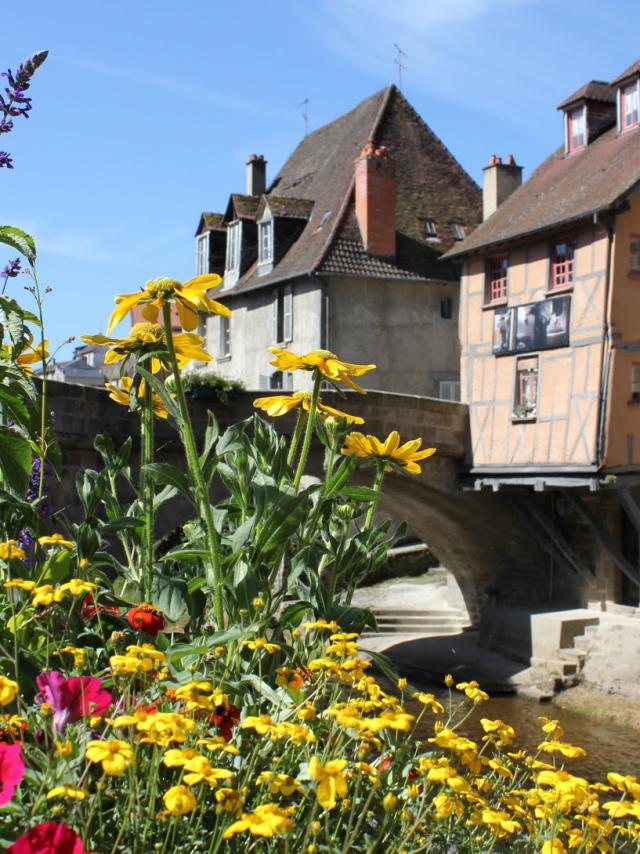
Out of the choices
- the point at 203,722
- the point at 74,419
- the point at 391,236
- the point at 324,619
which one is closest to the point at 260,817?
the point at 203,722

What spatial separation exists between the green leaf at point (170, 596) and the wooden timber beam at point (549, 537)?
15648 millimetres

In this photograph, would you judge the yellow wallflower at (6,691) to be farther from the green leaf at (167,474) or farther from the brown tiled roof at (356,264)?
the brown tiled roof at (356,264)

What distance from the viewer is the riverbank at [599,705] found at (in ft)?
47.6

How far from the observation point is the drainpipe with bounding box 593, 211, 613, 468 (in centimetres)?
1561

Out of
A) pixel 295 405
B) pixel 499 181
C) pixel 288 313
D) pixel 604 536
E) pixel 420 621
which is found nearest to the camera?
pixel 295 405

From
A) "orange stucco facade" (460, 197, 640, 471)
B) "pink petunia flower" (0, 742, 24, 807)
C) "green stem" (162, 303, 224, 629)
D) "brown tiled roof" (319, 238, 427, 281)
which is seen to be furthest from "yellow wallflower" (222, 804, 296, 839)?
"brown tiled roof" (319, 238, 427, 281)

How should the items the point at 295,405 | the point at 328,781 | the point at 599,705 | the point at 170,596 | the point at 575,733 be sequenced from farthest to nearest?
the point at 599,705 → the point at 575,733 → the point at 295,405 → the point at 170,596 → the point at 328,781

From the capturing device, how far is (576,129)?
18.6 metres

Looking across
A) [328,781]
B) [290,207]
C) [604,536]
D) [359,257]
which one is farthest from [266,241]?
[328,781]

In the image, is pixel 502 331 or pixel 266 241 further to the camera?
pixel 266 241

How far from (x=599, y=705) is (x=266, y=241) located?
12.2 meters

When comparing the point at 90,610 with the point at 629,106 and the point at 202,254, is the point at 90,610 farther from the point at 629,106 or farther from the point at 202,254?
the point at 202,254

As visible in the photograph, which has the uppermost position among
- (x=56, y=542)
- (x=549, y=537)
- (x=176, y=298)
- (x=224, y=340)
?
(x=224, y=340)

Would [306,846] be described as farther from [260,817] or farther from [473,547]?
[473,547]
